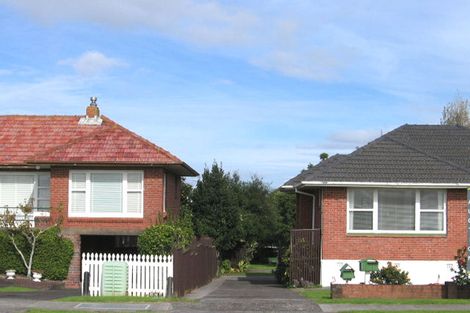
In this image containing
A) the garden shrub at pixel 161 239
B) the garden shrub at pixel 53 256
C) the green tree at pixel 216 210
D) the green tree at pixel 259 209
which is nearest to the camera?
the garden shrub at pixel 161 239

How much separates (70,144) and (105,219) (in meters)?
3.32

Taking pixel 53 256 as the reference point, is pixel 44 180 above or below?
above

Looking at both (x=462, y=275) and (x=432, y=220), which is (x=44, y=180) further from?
(x=462, y=275)

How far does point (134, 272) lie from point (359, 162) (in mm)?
9207

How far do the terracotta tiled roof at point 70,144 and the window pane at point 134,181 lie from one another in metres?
0.80

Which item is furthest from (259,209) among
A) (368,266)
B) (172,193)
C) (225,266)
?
(368,266)

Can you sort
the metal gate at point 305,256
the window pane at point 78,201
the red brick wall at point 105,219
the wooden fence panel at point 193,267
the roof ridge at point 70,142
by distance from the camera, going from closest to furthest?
the wooden fence panel at point 193,267
the metal gate at point 305,256
the red brick wall at point 105,219
the window pane at point 78,201
the roof ridge at point 70,142

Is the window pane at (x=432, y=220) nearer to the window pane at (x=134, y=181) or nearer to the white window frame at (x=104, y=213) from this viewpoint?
the white window frame at (x=104, y=213)

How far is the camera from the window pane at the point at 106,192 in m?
29.3

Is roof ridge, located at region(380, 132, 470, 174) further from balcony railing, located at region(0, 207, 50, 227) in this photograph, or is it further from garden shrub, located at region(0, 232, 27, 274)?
garden shrub, located at region(0, 232, 27, 274)

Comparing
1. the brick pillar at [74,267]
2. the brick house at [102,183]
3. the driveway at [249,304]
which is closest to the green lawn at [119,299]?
the driveway at [249,304]

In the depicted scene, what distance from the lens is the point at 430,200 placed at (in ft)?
88.0

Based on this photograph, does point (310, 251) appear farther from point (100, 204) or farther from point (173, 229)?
point (100, 204)

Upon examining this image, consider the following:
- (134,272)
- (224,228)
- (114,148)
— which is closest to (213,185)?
(224,228)
